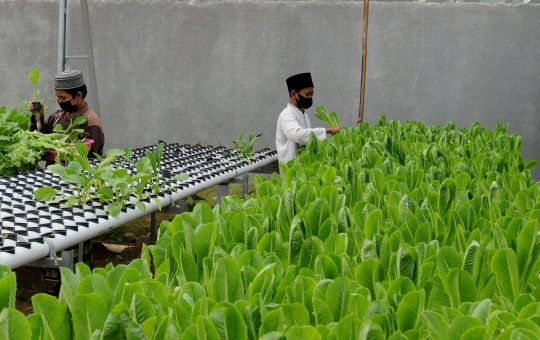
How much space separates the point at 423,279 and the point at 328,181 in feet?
3.54

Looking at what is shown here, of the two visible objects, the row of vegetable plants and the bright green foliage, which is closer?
the row of vegetable plants

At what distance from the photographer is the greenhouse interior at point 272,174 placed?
1.10 metres

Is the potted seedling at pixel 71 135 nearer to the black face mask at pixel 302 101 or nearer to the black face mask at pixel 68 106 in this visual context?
the black face mask at pixel 68 106

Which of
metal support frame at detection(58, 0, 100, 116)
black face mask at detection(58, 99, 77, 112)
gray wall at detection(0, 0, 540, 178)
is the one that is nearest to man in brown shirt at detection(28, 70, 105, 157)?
black face mask at detection(58, 99, 77, 112)

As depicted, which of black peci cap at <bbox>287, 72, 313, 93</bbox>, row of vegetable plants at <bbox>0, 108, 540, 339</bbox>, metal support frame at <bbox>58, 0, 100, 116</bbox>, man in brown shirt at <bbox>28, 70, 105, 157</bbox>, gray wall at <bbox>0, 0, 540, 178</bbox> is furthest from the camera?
gray wall at <bbox>0, 0, 540, 178</bbox>

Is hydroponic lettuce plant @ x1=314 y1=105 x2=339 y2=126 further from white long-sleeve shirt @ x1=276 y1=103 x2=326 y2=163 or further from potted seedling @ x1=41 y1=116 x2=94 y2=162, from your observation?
potted seedling @ x1=41 y1=116 x2=94 y2=162

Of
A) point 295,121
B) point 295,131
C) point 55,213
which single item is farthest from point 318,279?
point 295,121

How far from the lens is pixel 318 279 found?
1.29 m

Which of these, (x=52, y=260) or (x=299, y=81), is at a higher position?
(x=299, y=81)

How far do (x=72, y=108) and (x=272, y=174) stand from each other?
1.58 meters

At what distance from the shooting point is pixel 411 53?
6.48m

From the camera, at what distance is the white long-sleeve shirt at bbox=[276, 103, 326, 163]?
16.6ft

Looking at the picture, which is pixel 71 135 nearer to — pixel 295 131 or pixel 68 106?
pixel 68 106

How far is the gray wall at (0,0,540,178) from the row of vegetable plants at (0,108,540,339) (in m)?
4.54
